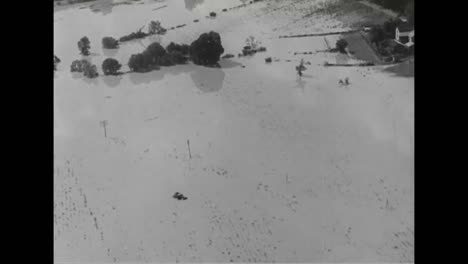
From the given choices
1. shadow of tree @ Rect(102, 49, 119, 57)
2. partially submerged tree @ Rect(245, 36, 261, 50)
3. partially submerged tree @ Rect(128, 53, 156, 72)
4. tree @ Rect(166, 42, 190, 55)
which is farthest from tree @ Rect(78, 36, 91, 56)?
partially submerged tree @ Rect(245, 36, 261, 50)

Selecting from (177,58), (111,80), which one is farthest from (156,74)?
(111,80)

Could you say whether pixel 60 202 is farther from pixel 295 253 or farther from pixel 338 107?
pixel 338 107

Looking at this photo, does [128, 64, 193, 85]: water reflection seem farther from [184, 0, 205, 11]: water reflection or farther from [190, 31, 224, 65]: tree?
[184, 0, 205, 11]: water reflection

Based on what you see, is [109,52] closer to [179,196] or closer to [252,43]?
[252,43]

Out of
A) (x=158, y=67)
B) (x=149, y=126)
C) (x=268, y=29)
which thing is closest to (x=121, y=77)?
(x=158, y=67)

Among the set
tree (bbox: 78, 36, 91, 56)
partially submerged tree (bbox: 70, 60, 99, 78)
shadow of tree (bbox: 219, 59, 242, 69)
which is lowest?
shadow of tree (bbox: 219, 59, 242, 69)
